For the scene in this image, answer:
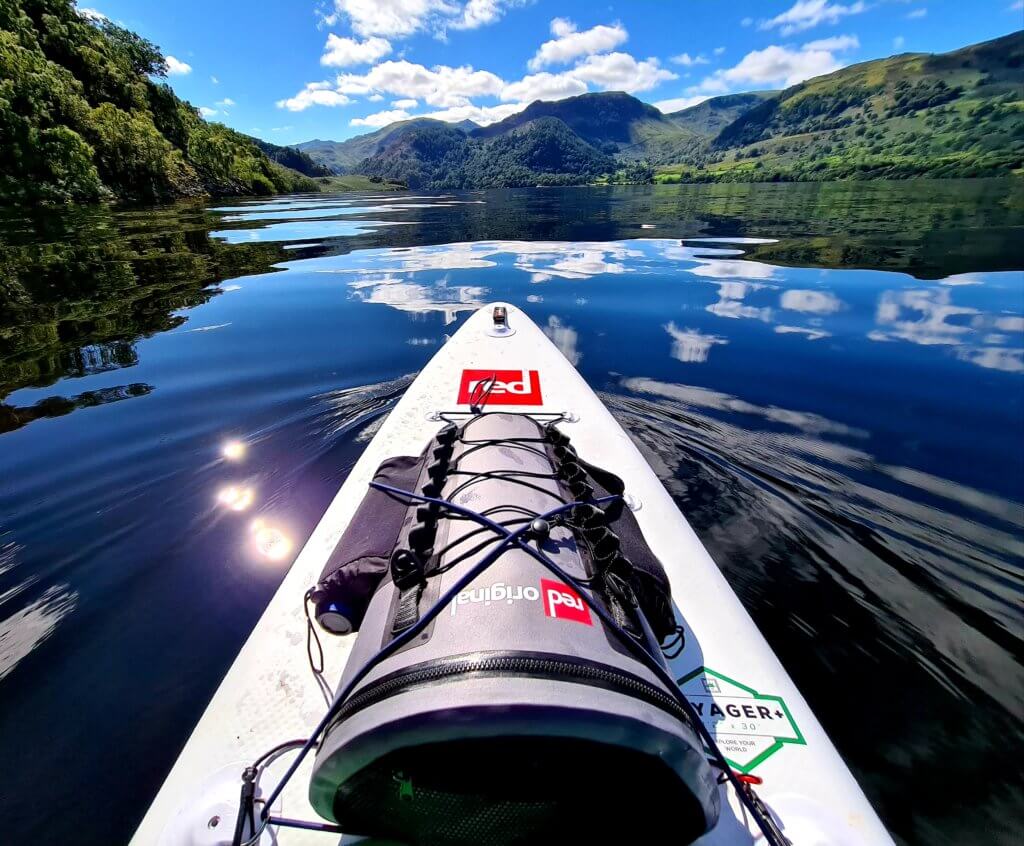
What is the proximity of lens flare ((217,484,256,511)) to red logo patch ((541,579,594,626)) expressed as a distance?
390 centimetres

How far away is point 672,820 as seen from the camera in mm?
1361

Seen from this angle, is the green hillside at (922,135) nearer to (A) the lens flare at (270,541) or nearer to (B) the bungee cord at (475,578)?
(B) the bungee cord at (475,578)

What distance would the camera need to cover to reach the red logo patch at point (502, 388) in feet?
17.3

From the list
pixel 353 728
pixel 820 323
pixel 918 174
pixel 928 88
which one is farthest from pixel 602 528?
pixel 928 88

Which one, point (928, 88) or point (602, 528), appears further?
point (928, 88)

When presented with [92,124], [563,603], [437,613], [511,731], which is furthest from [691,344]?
[92,124]

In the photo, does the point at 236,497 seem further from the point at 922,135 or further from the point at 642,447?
the point at 922,135

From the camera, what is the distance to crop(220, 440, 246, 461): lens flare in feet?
17.1

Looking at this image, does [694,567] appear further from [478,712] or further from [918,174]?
[918,174]

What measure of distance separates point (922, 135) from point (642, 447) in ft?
653

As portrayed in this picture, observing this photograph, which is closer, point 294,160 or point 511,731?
point 511,731

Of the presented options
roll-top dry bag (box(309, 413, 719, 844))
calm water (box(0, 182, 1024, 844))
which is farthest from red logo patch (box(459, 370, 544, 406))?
roll-top dry bag (box(309, 413, 719, 844))

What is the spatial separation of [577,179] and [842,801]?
7629 inches

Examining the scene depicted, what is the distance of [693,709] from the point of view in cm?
146
